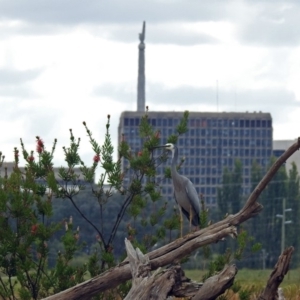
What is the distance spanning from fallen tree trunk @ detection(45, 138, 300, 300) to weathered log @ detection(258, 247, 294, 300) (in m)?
0.59

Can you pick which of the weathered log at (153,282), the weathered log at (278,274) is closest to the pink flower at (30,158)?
the weathered log at (153,282)

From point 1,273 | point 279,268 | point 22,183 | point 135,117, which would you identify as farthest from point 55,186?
point 135,117

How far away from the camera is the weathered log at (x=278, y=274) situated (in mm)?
11797

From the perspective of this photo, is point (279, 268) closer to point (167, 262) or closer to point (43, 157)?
point (167, 262)

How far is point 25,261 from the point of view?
15.9 m

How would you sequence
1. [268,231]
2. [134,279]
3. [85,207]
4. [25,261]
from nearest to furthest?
[134,279]
[25,261]
[85,207]
[268,231]

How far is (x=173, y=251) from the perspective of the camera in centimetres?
1251

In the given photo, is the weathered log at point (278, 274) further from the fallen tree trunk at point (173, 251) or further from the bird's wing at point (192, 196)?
the bird's wing at point (192, 196)

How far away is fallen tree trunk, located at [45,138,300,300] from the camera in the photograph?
1223 cm

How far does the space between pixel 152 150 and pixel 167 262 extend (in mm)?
4189

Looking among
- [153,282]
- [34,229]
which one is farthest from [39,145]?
[153,282]

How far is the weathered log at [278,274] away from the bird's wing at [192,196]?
20.0 feet

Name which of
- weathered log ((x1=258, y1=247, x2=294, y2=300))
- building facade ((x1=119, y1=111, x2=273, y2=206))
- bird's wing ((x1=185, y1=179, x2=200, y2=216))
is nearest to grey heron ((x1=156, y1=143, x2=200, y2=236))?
bird's wing ((x1=185, y1=179, x2=200, y2=216))

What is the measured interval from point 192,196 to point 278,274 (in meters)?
6.34
